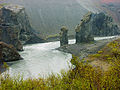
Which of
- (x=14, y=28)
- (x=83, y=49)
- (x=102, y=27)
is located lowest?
(x=83, y=49)

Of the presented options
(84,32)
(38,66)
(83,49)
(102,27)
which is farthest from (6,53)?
(102,27)

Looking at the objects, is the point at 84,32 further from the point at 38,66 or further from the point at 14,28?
the point at 38,66

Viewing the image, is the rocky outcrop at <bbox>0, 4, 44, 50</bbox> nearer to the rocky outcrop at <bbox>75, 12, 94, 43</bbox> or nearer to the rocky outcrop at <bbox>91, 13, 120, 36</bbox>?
the rocky outcrop at <bbox>75, 12, 94, 43</bbox>

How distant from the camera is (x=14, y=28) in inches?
2869

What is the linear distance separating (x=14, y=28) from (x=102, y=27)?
355ft

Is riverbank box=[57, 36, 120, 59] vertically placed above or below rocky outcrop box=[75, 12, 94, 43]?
below

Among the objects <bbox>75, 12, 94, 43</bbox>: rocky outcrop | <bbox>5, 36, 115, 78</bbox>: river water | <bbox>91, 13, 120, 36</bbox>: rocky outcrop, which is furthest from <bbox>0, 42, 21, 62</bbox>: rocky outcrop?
<bbox>91, 13, 120, 36</bbox>: rocky outcrop

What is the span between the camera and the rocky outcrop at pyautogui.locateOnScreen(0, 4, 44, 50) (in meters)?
71.4

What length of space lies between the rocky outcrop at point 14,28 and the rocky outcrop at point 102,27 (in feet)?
205

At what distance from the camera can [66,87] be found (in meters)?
Answer: 11.9

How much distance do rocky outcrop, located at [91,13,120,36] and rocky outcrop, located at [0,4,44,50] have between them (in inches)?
2463

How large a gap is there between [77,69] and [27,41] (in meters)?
104

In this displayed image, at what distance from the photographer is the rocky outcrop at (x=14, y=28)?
234 ft

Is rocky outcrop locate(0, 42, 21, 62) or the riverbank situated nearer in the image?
rocky outcrop locate(0, 42, 21, 62)
